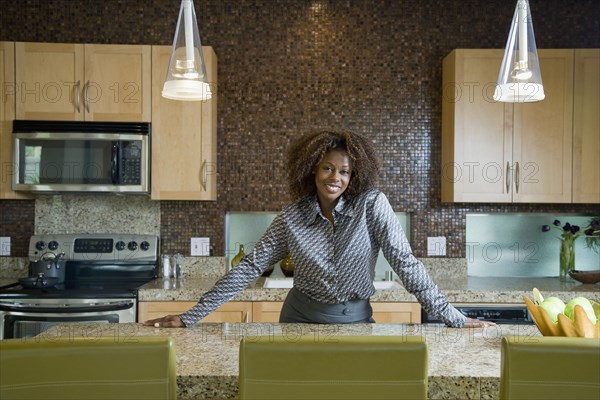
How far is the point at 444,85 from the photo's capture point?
12.0 ft

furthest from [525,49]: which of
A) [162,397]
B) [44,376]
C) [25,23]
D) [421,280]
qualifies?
[25,23]

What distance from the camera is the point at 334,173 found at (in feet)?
6.62

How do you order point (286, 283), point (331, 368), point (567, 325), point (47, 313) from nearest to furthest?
point (331, 368), point (567, 325), point (47, 313), point (286, 283)

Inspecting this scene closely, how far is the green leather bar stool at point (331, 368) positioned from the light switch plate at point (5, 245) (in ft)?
10.5

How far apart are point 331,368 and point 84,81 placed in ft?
9.45

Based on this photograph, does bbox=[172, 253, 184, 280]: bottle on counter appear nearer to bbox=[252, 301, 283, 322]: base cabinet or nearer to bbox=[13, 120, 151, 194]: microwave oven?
bbox=[13, 120, 151, 194]: microwave oven

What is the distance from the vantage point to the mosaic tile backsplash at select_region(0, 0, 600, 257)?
12.2 feet

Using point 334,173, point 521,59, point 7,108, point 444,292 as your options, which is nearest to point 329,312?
point 334,173

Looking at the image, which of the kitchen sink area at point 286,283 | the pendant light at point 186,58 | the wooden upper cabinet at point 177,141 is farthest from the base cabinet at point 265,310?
the pendant light at point 186,58

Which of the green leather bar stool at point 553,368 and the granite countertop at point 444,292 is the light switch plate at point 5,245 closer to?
the granite countertop at point 444,292

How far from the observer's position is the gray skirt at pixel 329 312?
6.67ft

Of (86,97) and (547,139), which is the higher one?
(86,97)

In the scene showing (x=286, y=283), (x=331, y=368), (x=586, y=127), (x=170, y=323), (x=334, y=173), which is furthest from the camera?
(x=286, y=283)

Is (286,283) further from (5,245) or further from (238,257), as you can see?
(5,245)
